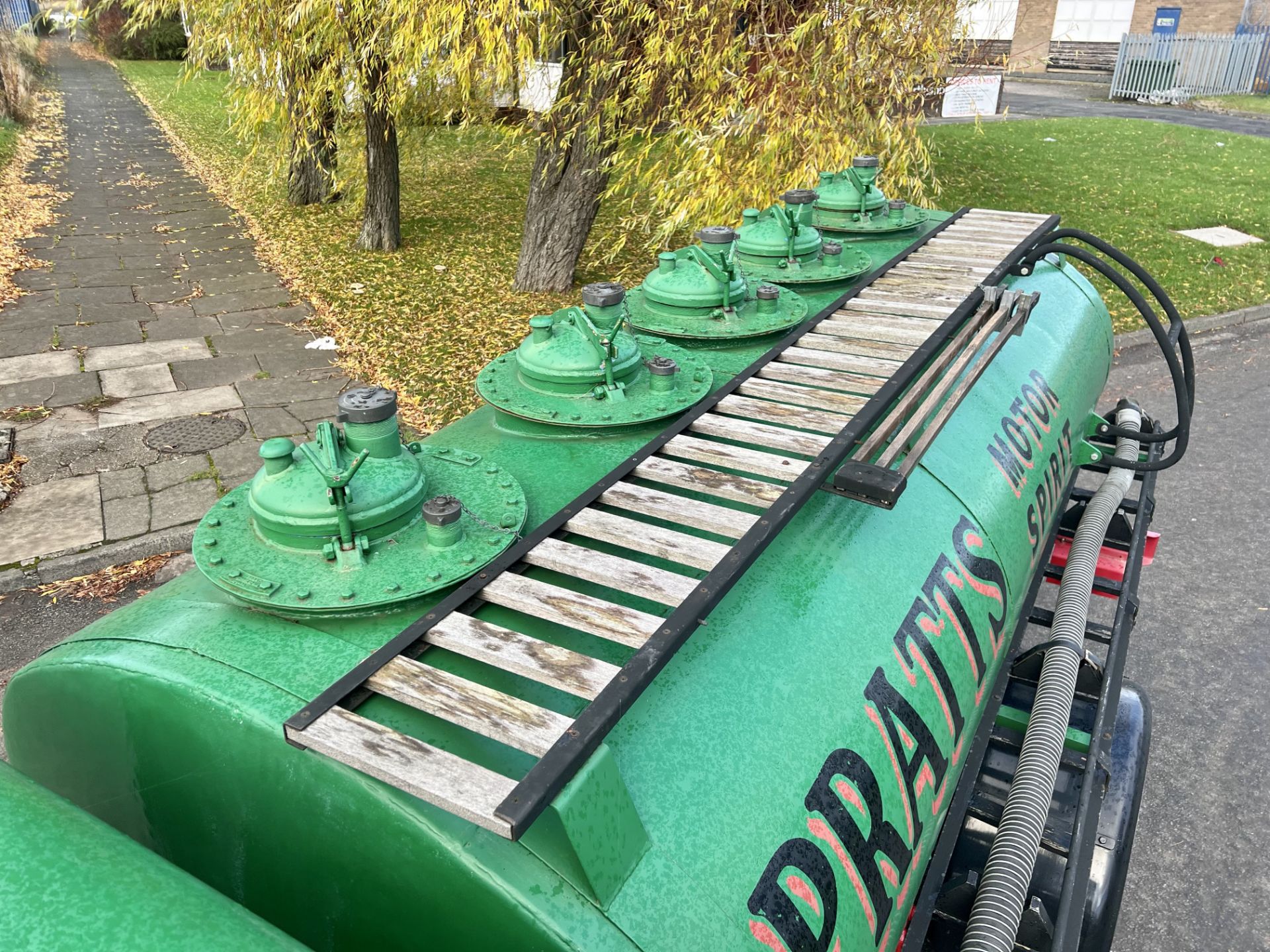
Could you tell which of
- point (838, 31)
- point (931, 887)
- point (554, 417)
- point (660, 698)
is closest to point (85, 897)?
point (660, 698)

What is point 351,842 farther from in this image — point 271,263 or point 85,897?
point 271,263

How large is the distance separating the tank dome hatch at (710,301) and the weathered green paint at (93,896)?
2.86 meters

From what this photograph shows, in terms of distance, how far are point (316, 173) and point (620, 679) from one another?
48.5 feet

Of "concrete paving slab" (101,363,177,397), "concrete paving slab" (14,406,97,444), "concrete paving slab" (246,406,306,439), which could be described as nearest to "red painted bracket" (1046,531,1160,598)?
"concrete paving slab" (246,406,306,439)

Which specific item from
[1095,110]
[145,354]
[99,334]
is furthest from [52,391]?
[1095,110]

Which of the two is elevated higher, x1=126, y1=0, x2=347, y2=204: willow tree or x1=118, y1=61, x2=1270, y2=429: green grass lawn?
x1=126, y1=0, x2=347, y2=204: willow tree

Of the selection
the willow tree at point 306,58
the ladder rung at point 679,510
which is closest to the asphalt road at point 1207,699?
the ladder rung at point 679,510

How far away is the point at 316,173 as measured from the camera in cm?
1452

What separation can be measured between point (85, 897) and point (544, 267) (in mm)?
9439

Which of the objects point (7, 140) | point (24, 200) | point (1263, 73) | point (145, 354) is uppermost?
point (1263, 73)

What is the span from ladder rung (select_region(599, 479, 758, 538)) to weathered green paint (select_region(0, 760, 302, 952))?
145 cm

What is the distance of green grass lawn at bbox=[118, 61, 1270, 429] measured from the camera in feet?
31.1

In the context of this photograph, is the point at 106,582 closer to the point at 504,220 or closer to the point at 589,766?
the point at 589,766

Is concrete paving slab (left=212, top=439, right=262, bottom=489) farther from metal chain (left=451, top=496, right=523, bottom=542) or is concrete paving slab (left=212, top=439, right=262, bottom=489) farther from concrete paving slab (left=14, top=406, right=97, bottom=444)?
metal chain (left=451, top=496, right=523, bottom=542)
